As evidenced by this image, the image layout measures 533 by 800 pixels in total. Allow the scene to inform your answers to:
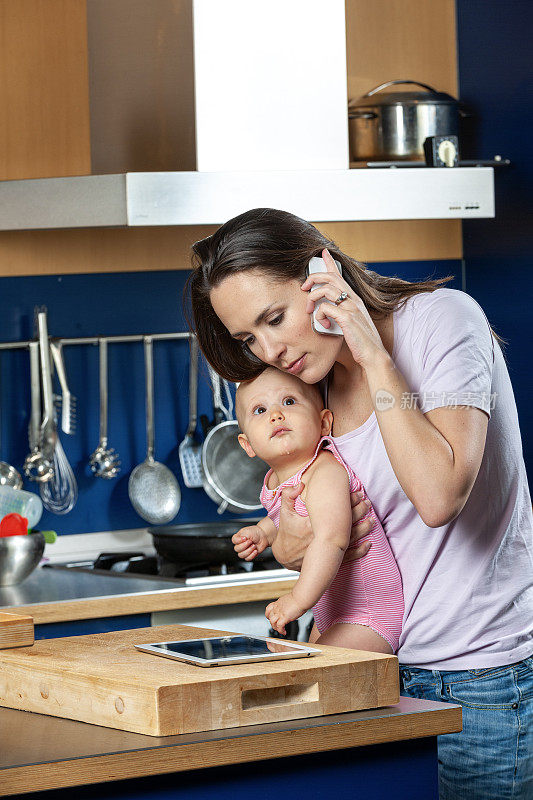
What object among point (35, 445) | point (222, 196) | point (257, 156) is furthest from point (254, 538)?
point (35, 445)

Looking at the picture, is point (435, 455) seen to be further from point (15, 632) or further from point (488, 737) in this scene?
point (15, 632)

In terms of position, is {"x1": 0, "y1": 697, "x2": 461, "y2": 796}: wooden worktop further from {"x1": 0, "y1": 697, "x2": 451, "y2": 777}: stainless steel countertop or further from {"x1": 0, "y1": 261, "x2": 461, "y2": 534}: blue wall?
{"x1": 0, "y1": 261, "x2": 461, "y2": 534}: blue wall

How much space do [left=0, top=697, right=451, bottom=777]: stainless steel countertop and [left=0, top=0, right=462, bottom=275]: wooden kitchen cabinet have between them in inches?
69.7

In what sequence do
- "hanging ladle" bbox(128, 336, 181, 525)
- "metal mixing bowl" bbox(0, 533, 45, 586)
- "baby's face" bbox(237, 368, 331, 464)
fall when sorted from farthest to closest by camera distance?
1. "hanging ladle" bbox(128, 336, 181, 525)
2. "metal mixing bowl" bbox(0, 533, 45, 586)
3. "baby's face" bbox(237, 368, 331, 464)

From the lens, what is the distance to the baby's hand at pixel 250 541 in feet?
6.11

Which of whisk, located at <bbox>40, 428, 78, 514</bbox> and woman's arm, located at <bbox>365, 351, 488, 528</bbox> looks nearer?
woman's arm, located at <bbox>365, 351, 488, 528</bbox>

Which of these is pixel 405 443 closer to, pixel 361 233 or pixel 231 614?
pixel 231 614

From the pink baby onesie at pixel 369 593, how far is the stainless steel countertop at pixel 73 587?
934 millimetres

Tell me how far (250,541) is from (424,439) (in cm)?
46

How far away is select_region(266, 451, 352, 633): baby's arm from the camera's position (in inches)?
64.0

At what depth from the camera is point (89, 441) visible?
3264 mm

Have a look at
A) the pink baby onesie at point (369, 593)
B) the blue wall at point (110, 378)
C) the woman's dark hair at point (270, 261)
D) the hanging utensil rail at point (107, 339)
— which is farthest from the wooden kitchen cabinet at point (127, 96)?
the pink baby onesie at point (369, 593)

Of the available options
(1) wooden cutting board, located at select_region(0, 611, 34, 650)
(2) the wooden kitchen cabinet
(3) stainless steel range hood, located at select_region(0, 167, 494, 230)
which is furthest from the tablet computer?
(2) the wooden kitchen cabinet

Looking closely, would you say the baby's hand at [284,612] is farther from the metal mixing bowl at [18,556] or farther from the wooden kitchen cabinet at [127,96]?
the wooden kitchen cabinet at [127,96]
